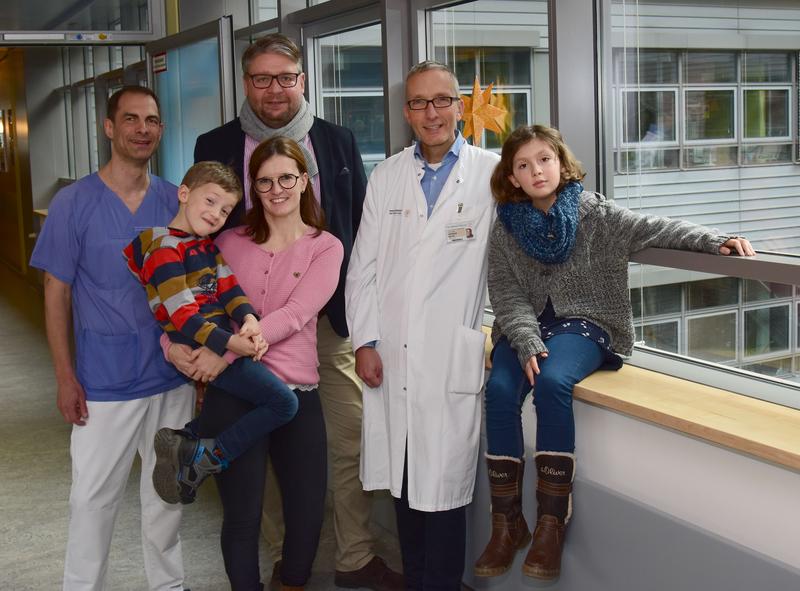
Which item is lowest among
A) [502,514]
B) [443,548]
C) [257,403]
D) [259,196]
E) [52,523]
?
[52,523]

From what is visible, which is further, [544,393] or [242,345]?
[242,345]

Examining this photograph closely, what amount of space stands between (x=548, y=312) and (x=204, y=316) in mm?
934

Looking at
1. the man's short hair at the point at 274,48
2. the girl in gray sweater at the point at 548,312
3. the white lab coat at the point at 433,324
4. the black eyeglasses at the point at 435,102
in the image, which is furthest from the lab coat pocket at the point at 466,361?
the man's short hair at the point at 274,48

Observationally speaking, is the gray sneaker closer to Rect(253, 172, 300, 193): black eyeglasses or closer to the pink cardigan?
the pink cardigan

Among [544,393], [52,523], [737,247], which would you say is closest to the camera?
[737,247]

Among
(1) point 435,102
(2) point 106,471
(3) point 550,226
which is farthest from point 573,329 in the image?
(2) point 106,471

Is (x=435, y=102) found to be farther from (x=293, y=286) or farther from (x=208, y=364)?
(x=208, y=364)

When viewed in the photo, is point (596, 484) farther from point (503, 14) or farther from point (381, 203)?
point (503, 14)

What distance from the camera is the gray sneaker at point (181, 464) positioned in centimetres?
267

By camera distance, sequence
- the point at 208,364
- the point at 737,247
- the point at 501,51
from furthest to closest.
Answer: the point at 501,51, the point at 208,364, the point at 737,247

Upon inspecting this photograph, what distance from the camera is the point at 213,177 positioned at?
2752 millimetres

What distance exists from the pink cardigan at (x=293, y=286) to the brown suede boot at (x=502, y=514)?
0.59 meters

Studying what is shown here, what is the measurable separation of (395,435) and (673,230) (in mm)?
1000

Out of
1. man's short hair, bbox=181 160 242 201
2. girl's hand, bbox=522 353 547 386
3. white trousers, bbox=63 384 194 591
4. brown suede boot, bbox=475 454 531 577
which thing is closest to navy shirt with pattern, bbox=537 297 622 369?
girl's hand, bbox=522 353 547 386
